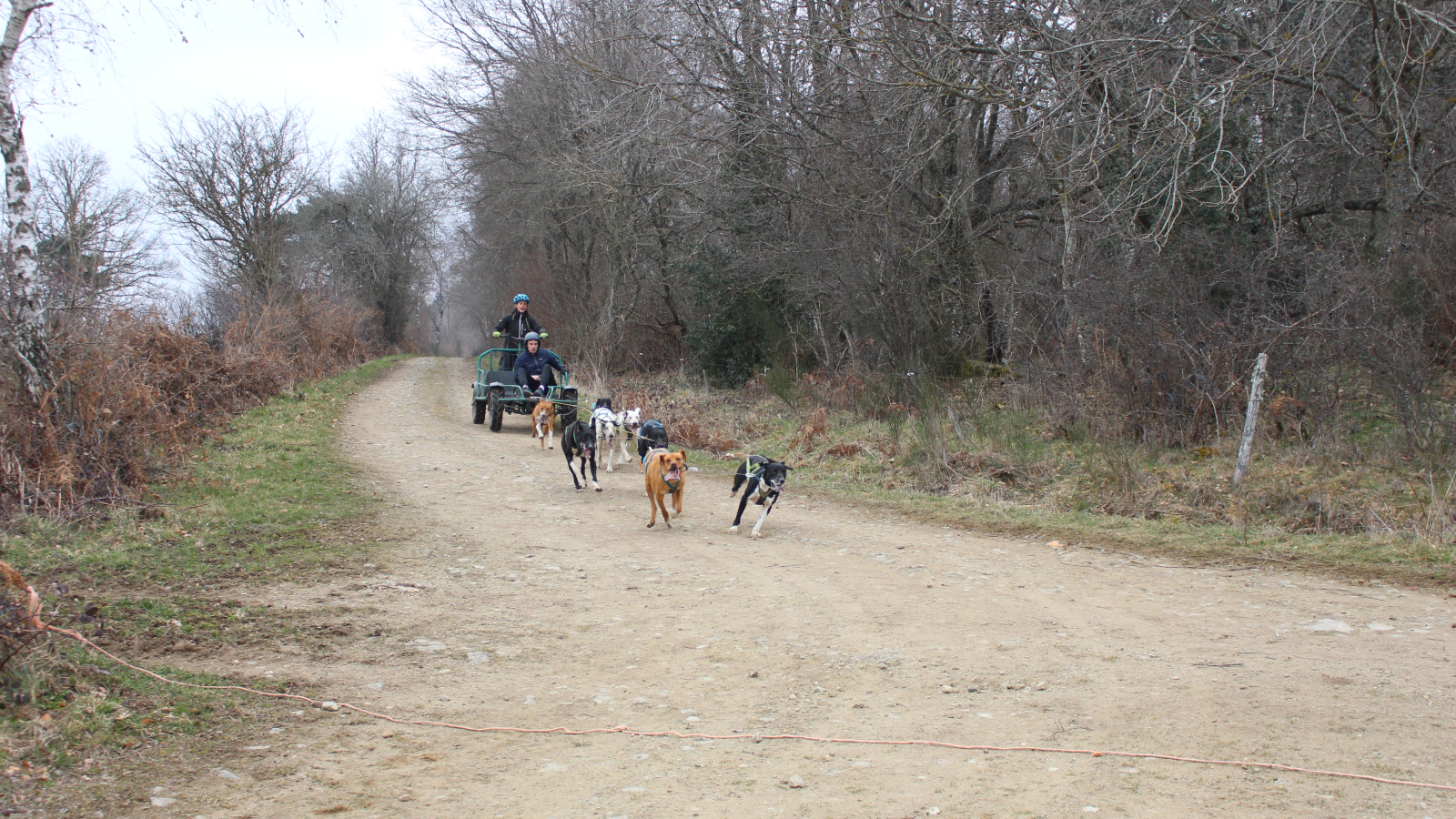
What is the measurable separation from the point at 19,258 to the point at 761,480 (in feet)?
21.5

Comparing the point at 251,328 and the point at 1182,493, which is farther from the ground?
the point at 251,328

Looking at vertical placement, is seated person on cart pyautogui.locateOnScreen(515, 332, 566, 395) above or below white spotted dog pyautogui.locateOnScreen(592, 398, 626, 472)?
above

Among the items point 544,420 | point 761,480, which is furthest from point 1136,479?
point 544,420

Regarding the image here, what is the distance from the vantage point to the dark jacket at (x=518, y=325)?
648 inches

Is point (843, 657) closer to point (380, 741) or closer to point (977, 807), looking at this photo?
point (977, 807)

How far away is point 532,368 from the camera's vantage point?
50.9 ft

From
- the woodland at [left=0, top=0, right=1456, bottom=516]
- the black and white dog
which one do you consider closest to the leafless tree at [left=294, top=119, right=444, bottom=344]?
the woodland at [left=0, top=0, right=1456, bottom=516]

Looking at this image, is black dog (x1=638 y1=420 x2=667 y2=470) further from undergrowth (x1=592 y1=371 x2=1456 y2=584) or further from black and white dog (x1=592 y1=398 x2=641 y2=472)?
undergrowth (x1=592 y1=371 x2=1456 y2=584)

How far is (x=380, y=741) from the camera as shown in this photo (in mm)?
4137

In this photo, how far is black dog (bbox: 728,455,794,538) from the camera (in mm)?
8430

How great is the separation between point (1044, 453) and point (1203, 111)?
432 cm

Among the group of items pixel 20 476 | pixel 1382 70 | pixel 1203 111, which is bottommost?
pixel 20 476

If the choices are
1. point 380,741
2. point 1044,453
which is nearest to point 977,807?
point 380,741

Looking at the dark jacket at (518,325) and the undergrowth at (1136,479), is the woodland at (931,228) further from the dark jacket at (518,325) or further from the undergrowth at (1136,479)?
the dark jacket at (518,325)
